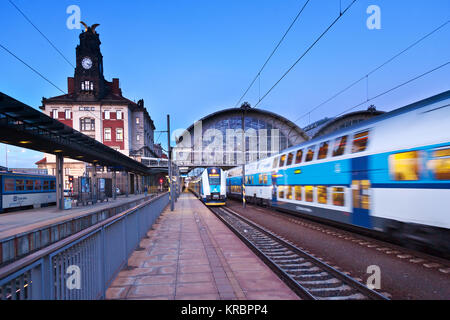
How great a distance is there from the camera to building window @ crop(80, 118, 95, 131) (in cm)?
5191

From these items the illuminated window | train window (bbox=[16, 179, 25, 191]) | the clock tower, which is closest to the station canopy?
the illuminated window

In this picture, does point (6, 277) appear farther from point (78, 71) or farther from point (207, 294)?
point (78, 71)

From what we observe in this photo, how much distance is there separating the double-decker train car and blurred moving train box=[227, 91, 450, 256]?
20.5 metres

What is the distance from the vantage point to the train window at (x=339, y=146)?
31.9 ft

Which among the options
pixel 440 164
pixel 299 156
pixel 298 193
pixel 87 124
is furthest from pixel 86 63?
pixel 440 164

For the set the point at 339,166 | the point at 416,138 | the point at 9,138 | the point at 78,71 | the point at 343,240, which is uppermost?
the point at 78,71

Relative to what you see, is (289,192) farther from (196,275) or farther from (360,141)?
(196,275)

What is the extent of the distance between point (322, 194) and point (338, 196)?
1.09 metres

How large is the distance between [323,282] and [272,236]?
4385mm

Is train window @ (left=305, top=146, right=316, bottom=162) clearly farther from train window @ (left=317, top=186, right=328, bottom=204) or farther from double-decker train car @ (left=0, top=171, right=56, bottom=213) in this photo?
double-decker train car @ (left=0, top=171, right=56, bottom=213)

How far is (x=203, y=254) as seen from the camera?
7.21 m

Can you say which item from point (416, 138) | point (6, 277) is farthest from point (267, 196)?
point (6, 277)

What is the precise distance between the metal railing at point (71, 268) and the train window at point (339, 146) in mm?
7573
